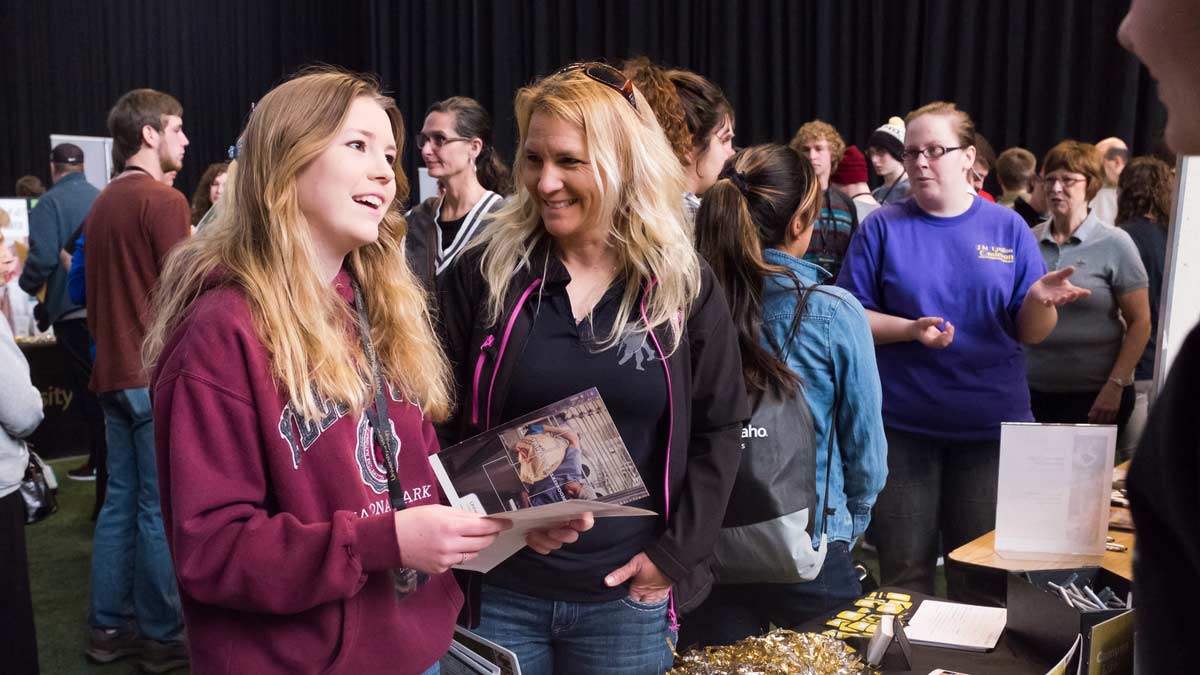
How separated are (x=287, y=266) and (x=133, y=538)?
2344 mm

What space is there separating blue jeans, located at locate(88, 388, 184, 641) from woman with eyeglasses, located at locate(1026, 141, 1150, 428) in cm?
287

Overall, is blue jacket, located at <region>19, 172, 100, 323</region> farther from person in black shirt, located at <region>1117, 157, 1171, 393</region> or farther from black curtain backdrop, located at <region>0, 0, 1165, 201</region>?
person in black shirt, located at <region>1117, 157, 1171, 393</region>

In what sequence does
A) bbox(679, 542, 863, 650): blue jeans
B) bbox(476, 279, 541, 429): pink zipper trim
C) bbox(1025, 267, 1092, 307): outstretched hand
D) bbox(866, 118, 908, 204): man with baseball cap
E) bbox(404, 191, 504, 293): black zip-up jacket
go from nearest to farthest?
bbox(476, 279, 541, 429): pink zipper trim, bbox(679, 542, 863, 650): blue jeans, bbox(1025, 267, 1092, 307): outstretched hand, bbox(404, 191, 504, 293): black zip-up jacket, bbox(866, 118, 908, 204): man with baseball cap

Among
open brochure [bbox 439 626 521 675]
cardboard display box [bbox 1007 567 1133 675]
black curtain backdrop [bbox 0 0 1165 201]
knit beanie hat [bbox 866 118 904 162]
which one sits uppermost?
black curtain backdrop [bbox 0 0 1165 201]

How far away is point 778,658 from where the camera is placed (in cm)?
141

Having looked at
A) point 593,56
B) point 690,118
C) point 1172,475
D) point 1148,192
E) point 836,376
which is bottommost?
point 836,376

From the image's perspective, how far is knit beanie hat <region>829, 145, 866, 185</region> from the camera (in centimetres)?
490

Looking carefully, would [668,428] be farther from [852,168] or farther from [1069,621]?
[852,168]

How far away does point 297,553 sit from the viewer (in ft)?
3.85

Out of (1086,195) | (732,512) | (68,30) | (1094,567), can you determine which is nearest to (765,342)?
(732,512)

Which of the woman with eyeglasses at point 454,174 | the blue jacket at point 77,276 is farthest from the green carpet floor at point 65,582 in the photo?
the woman with eyeglasses at point 454,174

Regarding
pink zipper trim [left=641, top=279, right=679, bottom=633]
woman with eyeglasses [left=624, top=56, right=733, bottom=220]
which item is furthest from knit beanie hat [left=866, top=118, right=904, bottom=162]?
pink zipper trim [left=641, top=279, right=679, bottom=633]

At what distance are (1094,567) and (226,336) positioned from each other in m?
1.49

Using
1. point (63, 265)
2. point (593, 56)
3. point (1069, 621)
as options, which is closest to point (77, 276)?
point (63, 265)
